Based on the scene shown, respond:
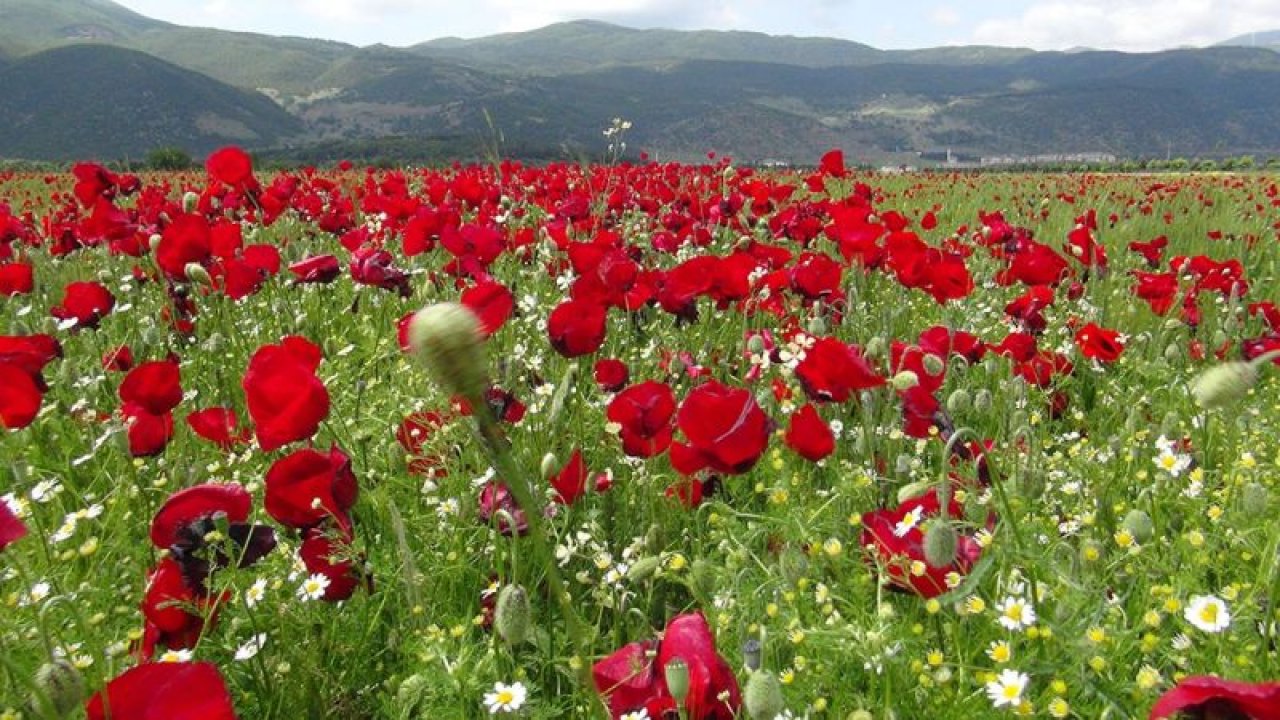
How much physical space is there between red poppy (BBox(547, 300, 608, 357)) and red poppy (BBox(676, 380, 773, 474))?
724mm

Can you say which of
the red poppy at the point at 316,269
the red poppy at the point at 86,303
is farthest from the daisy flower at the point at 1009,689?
the red poppy at the point at 86,303

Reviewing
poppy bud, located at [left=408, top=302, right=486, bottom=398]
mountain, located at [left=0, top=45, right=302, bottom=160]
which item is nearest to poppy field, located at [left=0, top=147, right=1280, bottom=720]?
poppy bud, located at [left=408, top=302, right=486, bottom=398]

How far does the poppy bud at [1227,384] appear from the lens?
1211mm

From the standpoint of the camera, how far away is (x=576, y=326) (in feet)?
8.18

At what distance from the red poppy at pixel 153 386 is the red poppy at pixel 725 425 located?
45.8 inches

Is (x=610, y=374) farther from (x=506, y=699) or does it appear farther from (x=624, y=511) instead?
(x=506, y=699)

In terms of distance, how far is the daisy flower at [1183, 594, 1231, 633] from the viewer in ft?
4.57

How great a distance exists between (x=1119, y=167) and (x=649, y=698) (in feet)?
146

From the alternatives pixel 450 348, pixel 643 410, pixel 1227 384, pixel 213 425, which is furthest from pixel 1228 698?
pixel 213 425

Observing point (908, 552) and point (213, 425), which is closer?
point (908, 552)

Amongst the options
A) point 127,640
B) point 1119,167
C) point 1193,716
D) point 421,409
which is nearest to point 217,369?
point 421,409

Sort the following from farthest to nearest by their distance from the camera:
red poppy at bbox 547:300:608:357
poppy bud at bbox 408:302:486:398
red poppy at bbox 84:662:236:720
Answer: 1. red poppy at bbox 547:300:608:357
2. red poppy at bbox 84:662:236:720
3. poppy bud at bbox 408:302:486:398

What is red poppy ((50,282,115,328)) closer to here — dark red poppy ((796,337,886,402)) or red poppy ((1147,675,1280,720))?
dark red poppy ((796,337,886,402))

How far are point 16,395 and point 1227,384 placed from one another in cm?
210
